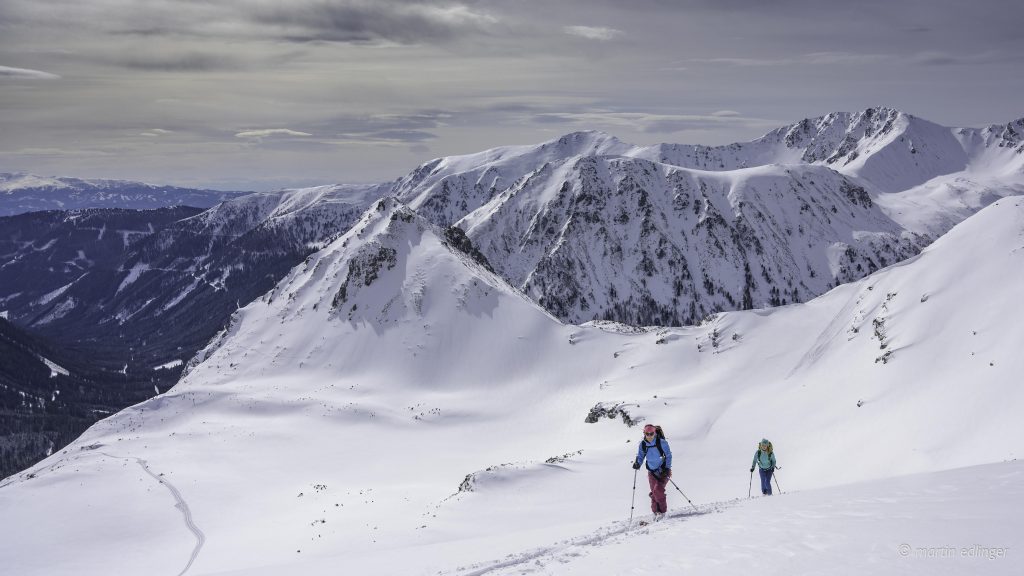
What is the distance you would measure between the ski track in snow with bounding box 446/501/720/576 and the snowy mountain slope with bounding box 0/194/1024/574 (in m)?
1.65

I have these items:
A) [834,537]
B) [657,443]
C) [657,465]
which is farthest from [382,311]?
[834,537]

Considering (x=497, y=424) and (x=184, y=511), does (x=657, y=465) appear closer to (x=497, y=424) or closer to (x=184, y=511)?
(x=184, y=511)

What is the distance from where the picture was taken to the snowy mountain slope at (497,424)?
30781mm

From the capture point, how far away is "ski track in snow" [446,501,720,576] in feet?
48.5

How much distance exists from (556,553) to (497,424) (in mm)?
55398

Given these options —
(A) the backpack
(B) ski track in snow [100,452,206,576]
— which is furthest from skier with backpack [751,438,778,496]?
(B) ski track in snow [100,452,206,576]

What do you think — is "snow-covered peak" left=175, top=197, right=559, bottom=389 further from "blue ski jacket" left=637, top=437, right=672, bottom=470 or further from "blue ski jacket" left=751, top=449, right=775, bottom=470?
"blue ski jacket" left=637, top=437, right=672, bottom=470

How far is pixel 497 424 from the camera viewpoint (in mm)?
70062

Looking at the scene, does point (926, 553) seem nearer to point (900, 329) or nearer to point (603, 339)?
point (900, 329)

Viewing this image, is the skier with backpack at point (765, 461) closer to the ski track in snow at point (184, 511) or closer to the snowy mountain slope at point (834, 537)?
the snowy mountain slope at point (834, 537)

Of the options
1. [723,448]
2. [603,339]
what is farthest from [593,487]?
[603,339]

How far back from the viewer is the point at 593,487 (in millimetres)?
35125

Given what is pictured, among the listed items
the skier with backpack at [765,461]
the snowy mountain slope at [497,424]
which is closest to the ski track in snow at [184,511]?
the snowy mountain slope at [497,424]

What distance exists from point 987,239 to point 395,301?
80.6 meters
